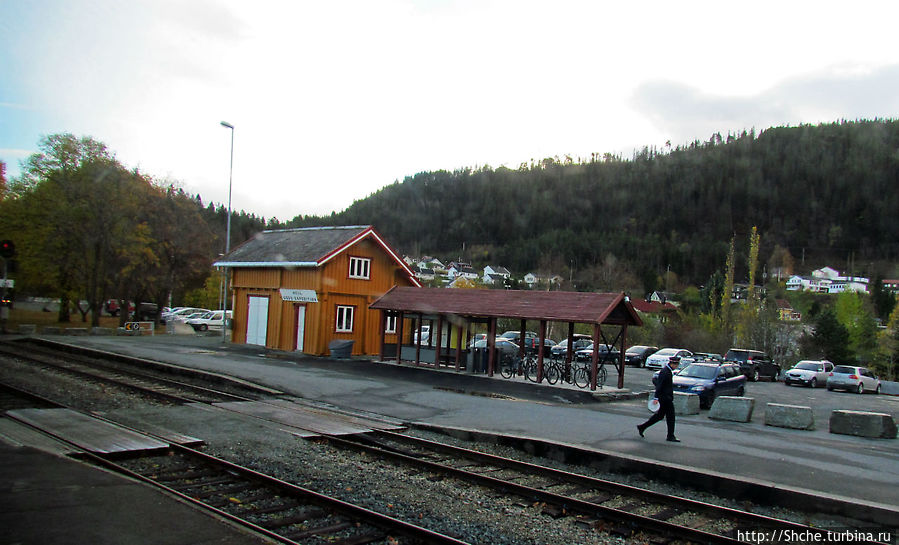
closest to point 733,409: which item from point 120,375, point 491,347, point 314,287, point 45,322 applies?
point 491,347

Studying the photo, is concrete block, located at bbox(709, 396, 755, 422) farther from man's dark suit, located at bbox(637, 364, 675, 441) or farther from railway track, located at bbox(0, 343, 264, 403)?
railway track, located at bbox(0, 343, 264, 403)

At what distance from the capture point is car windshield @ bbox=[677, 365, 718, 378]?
2159cm

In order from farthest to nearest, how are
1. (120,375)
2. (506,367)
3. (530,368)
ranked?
(506,367) < (530,368) < (120,375)

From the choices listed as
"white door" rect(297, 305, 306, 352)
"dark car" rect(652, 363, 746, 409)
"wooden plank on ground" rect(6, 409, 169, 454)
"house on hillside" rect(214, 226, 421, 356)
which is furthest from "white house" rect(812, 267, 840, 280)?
"wooden plank on ground" rect(6, 409, 169, 454)

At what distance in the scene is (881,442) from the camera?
1472 cm

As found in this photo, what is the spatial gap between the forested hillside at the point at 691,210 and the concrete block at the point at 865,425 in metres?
142

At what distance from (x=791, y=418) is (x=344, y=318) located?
20.9m

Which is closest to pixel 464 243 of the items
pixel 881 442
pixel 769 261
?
pixel 769 261

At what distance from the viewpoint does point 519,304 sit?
23391mm

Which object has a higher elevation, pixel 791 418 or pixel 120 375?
pixel 791 418

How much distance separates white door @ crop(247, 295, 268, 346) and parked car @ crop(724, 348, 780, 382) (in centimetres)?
2565

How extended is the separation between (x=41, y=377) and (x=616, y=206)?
182m

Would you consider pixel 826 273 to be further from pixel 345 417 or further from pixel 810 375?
pixel 345 417

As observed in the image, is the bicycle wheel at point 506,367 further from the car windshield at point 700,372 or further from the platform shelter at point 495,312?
the car windshield at point 700,372
